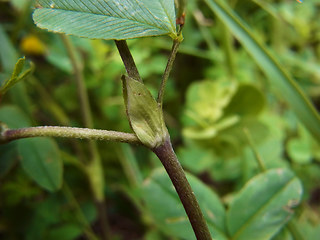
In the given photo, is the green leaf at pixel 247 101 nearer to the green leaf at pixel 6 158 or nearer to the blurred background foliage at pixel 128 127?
the blurred background foliage at pixel 128 127

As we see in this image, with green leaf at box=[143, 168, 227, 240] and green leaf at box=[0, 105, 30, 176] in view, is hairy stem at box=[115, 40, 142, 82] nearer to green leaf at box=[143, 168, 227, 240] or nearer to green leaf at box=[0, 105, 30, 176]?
green leaf at box=[143, 168, 227, 240]

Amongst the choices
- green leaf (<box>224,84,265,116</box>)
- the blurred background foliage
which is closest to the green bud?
the blurred background foliage

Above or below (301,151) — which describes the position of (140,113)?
above

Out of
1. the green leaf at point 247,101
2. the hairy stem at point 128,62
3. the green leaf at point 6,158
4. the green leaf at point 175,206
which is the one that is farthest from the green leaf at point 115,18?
the green leaf at point 247,101

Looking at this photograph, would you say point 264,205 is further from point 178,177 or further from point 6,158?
point 6,158

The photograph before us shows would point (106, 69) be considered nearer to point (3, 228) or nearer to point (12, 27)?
point (12, 27)

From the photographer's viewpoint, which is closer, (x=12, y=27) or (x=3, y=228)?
(x=3, y=228)

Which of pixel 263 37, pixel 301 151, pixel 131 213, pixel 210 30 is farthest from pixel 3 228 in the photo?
pixel 263 37
